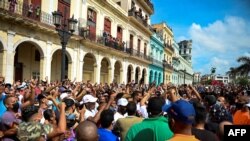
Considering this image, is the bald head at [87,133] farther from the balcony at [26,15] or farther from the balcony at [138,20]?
the balcony at [138,20]

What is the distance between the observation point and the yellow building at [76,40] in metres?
15.0

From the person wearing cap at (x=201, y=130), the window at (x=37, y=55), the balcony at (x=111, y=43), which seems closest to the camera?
the person wearing cap at (x=201, y=130)

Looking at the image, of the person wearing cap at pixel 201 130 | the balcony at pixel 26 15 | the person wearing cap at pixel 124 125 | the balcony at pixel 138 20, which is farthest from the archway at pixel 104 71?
the person wearing cap at pixel 201 130

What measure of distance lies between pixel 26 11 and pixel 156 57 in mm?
28763

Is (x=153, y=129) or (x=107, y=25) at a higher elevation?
(x=107, y=25)

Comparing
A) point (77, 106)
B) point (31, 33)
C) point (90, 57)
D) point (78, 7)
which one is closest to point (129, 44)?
point (90, 57)

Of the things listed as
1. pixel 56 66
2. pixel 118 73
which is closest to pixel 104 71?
pixel 118 73

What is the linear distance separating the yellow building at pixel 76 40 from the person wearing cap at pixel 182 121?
38.7 ft

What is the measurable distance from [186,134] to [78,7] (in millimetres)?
19059

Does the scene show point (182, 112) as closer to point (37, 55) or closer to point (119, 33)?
point (37, 55)

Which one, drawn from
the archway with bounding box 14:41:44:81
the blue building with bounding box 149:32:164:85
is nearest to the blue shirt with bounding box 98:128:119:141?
the archway with bounding box 14:41:44:81

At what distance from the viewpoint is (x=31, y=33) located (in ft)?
53.4

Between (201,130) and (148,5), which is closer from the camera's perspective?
(201,130)

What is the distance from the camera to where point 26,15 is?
1564 centimetres
